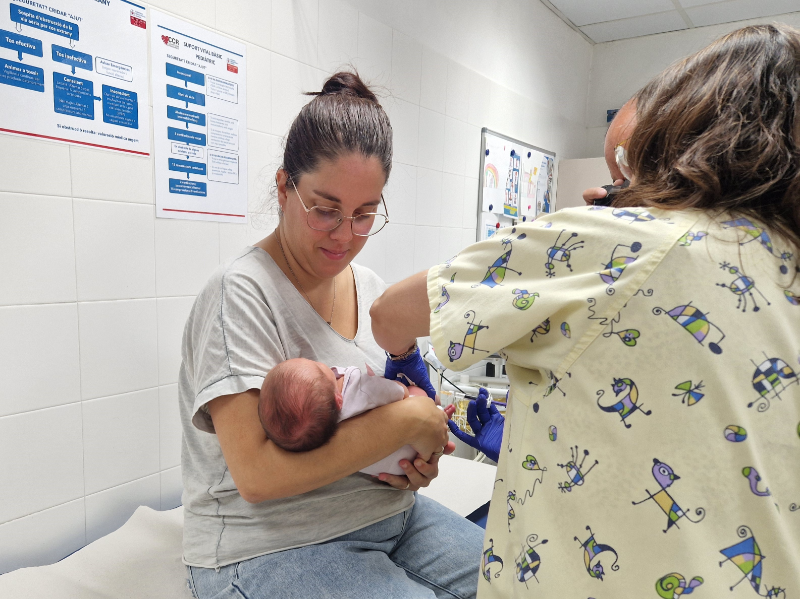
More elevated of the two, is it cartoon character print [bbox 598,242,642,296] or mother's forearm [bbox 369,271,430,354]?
cartoon character print [bbox 598,242,642,296]

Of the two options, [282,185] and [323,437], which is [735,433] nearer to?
[323,437]

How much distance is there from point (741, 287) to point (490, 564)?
21.4 inches

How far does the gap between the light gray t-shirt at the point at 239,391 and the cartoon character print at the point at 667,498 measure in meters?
0.64

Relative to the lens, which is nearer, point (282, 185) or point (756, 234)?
point (756, 234)

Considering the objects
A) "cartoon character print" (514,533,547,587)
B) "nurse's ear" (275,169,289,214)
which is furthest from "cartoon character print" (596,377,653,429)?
"nurse's ear" (275,169,289,214)

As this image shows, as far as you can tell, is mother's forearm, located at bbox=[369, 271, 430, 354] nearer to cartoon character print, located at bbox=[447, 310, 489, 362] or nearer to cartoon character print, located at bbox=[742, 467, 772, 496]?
cartoon character print, located at bbox=[447, 310, 489, 362]

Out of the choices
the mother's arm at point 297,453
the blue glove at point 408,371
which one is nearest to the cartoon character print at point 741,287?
the mother's arm at point 297,453

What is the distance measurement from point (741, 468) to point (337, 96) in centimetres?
107

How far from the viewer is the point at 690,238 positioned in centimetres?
67

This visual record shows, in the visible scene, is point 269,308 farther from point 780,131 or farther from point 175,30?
point 175,30

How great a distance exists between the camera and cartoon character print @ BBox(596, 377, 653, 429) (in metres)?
0.68

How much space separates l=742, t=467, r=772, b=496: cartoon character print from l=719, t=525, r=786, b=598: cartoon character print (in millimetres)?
48

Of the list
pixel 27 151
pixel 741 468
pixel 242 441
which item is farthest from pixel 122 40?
pixel 741 468

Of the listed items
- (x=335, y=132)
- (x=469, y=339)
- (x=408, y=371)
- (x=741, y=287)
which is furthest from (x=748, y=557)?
(x=335, y=132)
